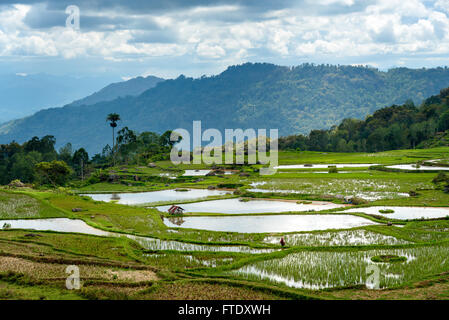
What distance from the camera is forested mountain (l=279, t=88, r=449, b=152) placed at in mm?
91188

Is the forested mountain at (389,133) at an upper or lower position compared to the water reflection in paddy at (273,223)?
upper

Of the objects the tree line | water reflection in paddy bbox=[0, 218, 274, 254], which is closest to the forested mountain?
the tree line

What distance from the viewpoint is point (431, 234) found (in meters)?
23.4

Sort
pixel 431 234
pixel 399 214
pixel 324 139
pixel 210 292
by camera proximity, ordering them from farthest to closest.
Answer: pixel 324 139, pixel 399 214, pixel 431 234, pixel 210 292

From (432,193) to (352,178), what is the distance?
43.2 ft

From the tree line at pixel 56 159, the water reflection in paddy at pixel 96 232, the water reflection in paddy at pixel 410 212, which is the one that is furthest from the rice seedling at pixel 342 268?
the tree line at pixel 56 159

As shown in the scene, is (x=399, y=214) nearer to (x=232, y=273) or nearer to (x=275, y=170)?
(x=232, y=273)

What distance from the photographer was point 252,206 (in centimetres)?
3578

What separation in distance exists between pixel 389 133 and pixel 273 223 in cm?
7520

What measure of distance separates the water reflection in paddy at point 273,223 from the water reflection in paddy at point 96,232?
13.5ft

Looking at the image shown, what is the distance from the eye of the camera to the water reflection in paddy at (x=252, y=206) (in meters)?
33.3

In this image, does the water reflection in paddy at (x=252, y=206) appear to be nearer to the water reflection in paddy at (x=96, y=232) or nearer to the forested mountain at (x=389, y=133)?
the water reflection in paddy at (x=96, y=232)

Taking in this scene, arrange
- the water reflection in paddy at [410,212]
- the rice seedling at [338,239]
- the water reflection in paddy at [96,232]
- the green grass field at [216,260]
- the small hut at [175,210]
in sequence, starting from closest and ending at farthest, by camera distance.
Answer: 1. the green grass field at [216,260]
2. the water reflection in paddy at [96,232]
3. the rice seedling at [338,239]
4. the water reflection in paddy at [410,212]
5. the small hut at [175,210]
